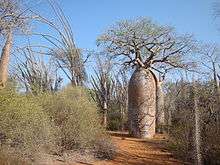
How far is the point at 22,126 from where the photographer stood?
25.3ft

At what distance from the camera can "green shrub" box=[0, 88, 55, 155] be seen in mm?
7527

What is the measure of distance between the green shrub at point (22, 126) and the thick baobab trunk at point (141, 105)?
6027 millimetres

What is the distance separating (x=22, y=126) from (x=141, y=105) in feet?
22.6

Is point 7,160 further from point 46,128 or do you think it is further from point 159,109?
point 159,109

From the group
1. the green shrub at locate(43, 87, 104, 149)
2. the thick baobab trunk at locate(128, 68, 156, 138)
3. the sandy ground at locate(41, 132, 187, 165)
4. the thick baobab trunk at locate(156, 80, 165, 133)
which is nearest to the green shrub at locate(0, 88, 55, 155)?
the sandy ground at locate(41, 132, 187, 165)

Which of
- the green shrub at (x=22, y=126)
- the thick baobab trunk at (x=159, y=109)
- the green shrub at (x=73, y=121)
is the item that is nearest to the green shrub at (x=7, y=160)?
the green shrub at (x=22, y=126)

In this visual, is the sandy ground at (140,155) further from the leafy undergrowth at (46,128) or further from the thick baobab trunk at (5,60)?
the thick baobab trunk at (5,60)

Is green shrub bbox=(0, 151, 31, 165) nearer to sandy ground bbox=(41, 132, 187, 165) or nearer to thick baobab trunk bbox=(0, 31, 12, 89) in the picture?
sandy ground bbox=(41, 132, 187, 165)

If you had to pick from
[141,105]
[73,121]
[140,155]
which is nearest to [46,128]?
[73,121]

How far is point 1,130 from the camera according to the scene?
7.57 m

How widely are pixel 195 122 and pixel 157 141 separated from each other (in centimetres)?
447

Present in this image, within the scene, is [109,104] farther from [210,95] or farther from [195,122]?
[195,122]

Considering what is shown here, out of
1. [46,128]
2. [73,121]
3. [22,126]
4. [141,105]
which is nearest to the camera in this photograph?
[22,126]

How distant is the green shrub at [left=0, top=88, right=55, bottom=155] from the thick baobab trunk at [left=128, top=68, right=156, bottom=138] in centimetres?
603
